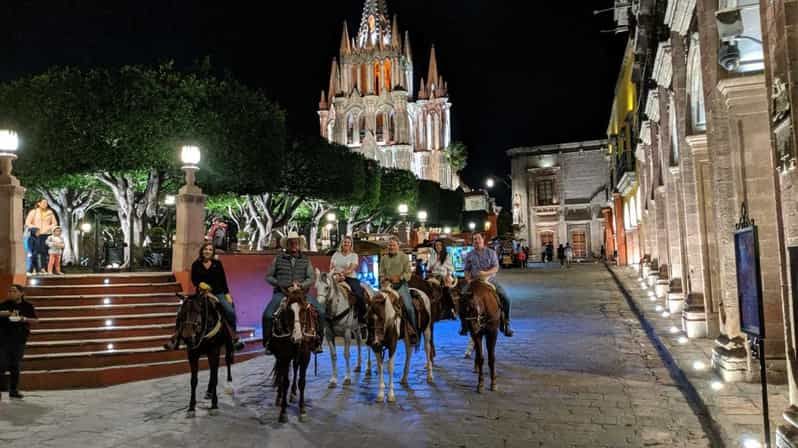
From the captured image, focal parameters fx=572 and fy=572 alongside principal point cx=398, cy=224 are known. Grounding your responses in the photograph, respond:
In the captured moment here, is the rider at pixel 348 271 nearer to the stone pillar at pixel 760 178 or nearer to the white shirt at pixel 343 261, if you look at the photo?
Answer: the white shirt at pixel 343 261

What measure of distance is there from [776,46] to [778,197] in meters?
1.42

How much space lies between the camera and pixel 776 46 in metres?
5.24

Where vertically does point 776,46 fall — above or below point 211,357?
above

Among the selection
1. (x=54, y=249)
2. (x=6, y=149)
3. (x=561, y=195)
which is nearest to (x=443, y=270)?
(x=6, y=149)

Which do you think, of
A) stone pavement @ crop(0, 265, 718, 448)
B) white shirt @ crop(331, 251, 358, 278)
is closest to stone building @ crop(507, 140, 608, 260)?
stone pavement @ crop(0, 265, 718, 448)

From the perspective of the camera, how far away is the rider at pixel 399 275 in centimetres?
871

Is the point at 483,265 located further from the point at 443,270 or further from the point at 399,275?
the point at 443,270

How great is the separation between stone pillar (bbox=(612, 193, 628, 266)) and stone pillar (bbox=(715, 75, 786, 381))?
30.4 m

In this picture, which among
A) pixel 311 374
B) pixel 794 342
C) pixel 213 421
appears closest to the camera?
pixel 794 342

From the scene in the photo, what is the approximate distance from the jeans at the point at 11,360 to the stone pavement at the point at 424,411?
380mm

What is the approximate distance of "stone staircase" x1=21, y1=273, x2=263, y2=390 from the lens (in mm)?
9867

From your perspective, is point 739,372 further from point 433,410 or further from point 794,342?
point 433,410

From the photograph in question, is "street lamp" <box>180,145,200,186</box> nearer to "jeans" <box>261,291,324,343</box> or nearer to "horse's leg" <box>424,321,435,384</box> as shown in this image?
"jeans" <box>261,291,324,343</box>

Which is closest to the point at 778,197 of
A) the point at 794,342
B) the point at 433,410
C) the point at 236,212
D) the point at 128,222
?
the point at 794,342
